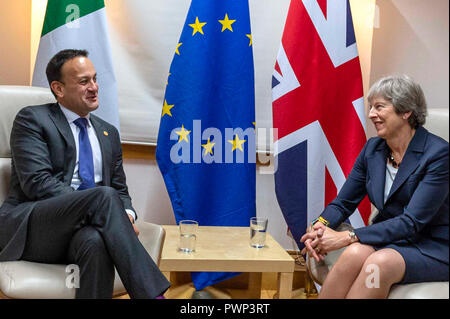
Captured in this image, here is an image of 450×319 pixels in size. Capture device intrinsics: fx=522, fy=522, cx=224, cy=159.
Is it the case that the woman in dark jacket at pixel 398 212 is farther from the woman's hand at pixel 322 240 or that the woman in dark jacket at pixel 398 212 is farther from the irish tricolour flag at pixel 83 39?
the irish tricolour flag at pixel 83 39

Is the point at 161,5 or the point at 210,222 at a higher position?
the point at 161,5

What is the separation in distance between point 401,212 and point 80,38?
5.13 ft

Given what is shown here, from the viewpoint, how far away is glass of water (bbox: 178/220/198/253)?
1.95 meters

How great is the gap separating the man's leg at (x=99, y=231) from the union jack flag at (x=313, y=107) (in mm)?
979

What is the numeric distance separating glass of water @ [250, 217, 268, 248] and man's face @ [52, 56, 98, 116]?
29.3 inches

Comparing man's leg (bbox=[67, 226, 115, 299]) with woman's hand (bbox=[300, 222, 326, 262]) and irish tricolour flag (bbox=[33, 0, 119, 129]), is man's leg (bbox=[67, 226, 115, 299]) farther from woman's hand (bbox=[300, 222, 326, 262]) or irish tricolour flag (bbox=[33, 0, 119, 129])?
irish tricolour flag (bbox=[33, 0, 119, 129])

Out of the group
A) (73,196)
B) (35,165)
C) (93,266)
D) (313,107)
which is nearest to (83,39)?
(35,165)

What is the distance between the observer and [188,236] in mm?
1954

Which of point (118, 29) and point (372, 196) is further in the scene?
point (118, 29)

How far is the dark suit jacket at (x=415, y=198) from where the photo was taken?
1.47m

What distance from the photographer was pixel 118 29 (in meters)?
2.57
